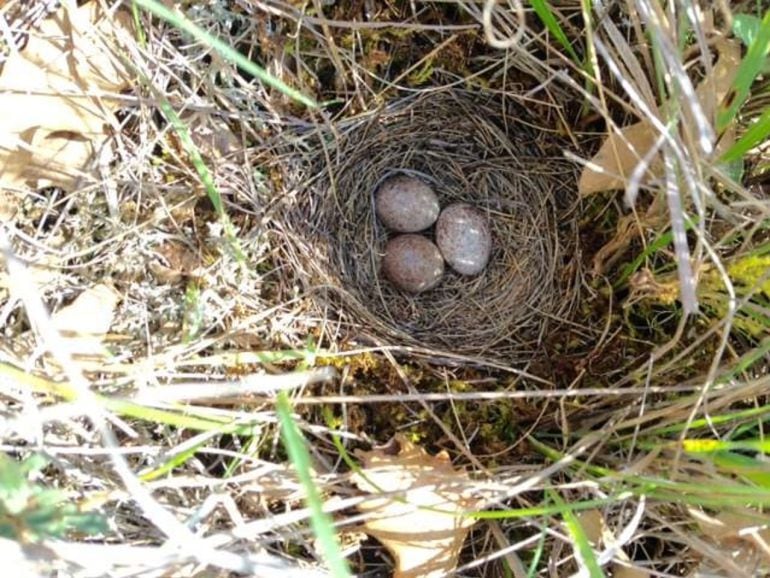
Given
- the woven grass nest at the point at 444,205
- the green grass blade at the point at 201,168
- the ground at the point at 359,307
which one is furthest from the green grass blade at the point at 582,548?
the green grass blade at the point at 201,168

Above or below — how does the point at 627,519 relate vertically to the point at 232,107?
below

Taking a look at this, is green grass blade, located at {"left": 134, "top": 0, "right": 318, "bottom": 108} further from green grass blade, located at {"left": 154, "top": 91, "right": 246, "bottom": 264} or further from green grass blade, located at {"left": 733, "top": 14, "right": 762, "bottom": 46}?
green grass blade, located at {"left": 733, "top": 14, "right": 762, "bottom": 46}

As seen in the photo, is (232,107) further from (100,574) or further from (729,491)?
(729,491)

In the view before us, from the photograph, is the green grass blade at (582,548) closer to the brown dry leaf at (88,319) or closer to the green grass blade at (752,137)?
the green grass blade at (752,137)

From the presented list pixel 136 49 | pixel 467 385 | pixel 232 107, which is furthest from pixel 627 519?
pixel 136 49

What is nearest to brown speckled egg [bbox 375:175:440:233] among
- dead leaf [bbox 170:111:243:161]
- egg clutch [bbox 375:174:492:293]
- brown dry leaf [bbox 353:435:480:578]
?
egg clutch [bbox 375:174:492:293]

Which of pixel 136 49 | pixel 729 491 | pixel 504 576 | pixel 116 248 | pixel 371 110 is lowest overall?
pixel 504 576

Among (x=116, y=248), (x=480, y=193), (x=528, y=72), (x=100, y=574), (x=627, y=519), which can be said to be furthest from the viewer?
(x=480, y=193)
